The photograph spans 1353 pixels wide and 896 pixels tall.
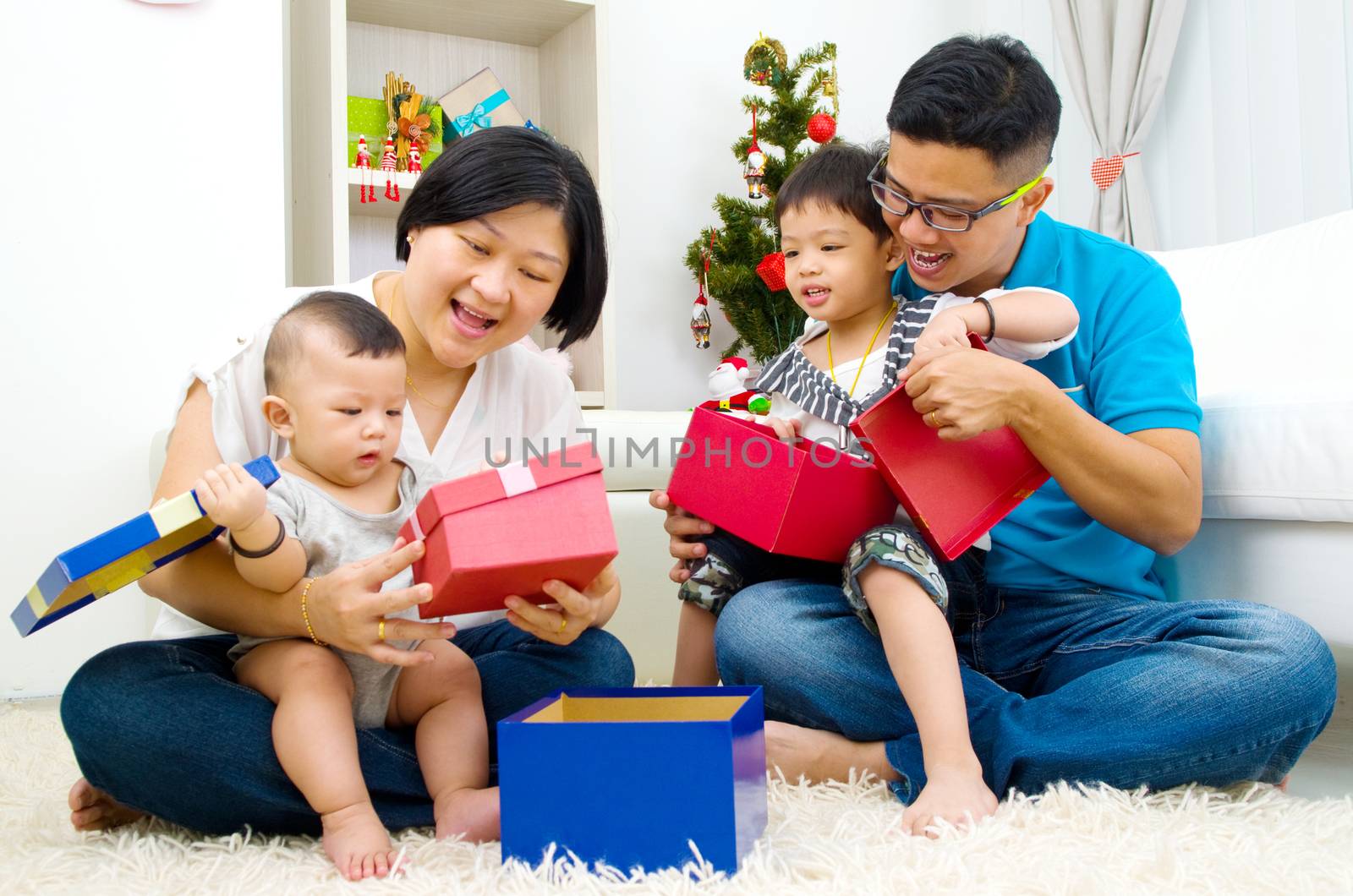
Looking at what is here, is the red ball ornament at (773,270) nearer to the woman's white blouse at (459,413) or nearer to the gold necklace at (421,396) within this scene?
the woman's white blouse at (459,413)

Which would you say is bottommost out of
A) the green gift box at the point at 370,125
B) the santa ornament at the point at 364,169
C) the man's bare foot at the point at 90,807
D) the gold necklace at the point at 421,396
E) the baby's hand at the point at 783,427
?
the man's bare foot at the point at 90,807

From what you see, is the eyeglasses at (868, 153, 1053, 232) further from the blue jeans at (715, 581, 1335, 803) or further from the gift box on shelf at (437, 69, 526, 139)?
the gift box on shelf at (437, 69, 526, 139)

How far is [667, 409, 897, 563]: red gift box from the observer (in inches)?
44.4

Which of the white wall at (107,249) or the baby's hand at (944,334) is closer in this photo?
the baby's hand at (944,334)

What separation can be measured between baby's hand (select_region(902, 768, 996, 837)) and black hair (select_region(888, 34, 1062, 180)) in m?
0.67

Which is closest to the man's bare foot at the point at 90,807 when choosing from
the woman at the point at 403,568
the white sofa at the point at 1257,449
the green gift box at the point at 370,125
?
the woman at the point at 403,568

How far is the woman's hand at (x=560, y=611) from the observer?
3.29 feet

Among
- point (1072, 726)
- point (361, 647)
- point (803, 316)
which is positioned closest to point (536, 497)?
point (361, 647)

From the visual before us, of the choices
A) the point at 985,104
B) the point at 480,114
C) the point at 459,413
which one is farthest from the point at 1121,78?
the point at 459,413

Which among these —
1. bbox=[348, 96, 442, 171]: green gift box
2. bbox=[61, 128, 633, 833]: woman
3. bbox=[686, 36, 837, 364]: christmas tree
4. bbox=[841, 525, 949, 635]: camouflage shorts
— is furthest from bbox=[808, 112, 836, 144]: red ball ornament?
bbox=[841, 525, 949, 635]: camouflage shorts

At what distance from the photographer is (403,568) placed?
949 mm

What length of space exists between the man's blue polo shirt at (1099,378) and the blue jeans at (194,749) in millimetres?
739

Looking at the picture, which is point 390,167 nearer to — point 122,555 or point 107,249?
point 107,249

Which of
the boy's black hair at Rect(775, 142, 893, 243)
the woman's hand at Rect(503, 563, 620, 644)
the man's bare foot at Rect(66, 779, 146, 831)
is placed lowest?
the man's bare foot at Rect(66, 779, 146, 831)
